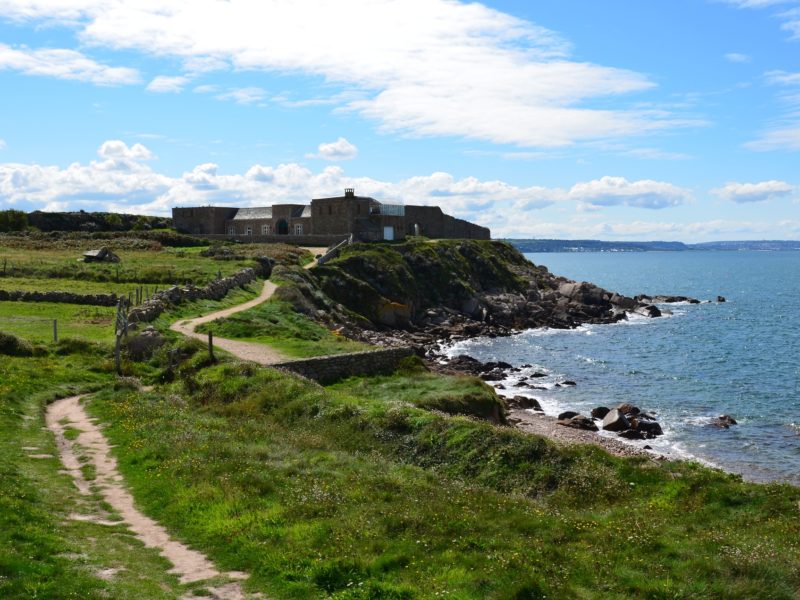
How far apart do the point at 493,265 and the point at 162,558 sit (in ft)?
336

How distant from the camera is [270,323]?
4844 centimetres

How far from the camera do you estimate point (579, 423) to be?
4400 centimetres

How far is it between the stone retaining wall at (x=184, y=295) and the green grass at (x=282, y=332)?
118 inches

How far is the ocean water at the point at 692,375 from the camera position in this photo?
134 feet

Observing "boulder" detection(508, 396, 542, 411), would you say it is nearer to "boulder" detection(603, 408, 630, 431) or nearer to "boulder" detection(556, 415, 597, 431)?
"boulder" detection(556, 415, 597, 431)

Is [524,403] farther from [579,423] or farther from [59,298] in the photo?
[59,298]

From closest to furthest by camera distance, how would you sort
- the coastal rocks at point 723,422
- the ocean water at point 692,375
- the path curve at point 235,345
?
the path curve at point 235,345 < the ocean water at point 692,375 < the coastal rocks at point 723,422

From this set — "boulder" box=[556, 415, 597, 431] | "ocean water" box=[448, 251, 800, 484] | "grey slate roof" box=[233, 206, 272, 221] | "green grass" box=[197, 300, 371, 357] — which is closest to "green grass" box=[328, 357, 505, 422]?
"green grass" box=[197, 300, 371, 357]

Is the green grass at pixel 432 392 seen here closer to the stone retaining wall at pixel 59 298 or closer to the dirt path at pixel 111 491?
the dirt path at pixel 111 491

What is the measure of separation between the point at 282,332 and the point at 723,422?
2679 centimetres

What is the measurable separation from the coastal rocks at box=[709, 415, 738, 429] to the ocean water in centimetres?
51

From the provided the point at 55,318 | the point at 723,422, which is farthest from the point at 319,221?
the point at 723,422

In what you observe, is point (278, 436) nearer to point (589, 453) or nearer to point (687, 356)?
point (589, 453)

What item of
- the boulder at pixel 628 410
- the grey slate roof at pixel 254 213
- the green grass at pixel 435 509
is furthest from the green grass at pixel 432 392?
the grey slate roof at pixel 254 213
